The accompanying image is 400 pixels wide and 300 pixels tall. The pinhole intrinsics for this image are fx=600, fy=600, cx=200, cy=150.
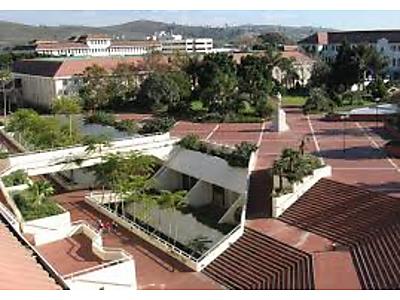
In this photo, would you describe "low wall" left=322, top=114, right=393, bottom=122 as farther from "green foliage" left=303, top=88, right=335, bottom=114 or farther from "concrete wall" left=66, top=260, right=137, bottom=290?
"concrete wall" left=66, top=260, right=137, bottom=290

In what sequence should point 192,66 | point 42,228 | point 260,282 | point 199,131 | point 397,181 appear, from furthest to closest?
point 192,66, point 199,131, point 397,181, point 42,228, point 260,282

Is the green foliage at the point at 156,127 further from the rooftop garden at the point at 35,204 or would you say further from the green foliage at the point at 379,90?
the green foliage at the point at 379,90

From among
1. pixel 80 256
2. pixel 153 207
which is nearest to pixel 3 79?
pixel 153 207

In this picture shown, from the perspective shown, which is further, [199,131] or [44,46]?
[44,46]

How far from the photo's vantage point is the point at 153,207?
1006 inches

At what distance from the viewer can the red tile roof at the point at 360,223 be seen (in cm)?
1647

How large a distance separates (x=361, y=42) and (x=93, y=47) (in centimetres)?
4769

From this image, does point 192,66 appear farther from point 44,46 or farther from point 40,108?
point 44,46

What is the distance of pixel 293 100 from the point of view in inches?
1905

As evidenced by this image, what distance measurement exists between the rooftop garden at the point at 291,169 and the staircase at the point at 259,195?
92cm

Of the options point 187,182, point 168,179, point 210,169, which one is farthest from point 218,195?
point 168,179

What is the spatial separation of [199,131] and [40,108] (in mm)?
20378

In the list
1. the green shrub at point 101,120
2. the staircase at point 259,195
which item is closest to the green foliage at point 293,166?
the staircase at point 259,195

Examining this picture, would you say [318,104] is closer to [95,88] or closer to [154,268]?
[95,88]
